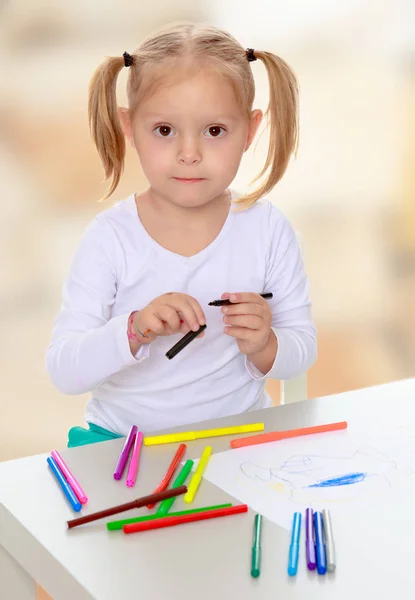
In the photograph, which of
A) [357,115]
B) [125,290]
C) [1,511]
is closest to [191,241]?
[125,290]

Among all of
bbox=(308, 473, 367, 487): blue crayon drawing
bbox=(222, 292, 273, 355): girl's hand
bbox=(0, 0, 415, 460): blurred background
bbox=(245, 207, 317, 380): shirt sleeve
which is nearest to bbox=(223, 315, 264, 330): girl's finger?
bbox=(222, 292, 273, 355): girl's hand

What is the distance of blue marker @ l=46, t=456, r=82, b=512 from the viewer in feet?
2.29

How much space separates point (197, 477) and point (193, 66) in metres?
0.47

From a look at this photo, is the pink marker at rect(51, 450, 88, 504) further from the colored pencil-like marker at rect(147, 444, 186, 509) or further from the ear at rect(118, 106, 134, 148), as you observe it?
the ear at rect(118, 106, 134, 148)

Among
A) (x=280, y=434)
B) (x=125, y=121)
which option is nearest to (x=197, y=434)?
(x=280, y=434)

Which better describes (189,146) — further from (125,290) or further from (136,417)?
(136,417)

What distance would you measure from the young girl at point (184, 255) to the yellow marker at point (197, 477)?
18 cm

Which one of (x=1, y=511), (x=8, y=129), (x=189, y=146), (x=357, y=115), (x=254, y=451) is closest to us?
(x=1, y=511)

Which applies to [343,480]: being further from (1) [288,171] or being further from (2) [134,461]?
(1) [288,171]

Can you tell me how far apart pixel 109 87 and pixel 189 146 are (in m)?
0.16

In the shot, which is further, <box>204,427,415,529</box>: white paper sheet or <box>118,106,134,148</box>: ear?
<box>118,106,134,148</box>: ear

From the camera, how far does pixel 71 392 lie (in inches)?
41.0

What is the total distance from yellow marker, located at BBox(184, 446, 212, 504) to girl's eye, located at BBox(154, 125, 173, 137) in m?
0.37

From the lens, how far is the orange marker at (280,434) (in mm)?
833
